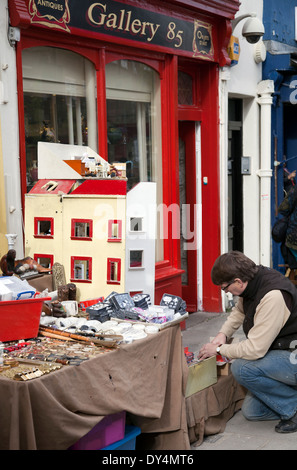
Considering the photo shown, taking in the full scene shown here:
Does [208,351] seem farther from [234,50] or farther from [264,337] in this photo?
[234,50]

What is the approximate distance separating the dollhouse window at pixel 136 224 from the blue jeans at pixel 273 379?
1.49m

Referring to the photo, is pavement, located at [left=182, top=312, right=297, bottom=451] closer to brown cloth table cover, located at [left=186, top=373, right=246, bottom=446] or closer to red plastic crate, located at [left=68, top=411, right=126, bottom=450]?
brown cloth table cover, located at [left=186, top=373, right=246, bottom=446]

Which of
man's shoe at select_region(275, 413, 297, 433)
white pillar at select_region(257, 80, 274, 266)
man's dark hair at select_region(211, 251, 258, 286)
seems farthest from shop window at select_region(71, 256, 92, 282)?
white pillar at select_region(257, 80, 274, 266)

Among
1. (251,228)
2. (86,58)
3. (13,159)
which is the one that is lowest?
(251,228)

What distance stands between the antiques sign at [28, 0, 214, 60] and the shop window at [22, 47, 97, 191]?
1.09 ft

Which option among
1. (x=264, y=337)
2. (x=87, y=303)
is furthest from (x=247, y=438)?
(x=87, y=303)

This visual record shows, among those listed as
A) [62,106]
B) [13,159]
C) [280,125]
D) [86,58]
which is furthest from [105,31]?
[280,125]

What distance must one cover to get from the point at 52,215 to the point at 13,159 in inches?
32.5

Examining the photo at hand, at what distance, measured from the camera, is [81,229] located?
213 inches

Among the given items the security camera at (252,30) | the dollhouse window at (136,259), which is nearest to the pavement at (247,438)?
the dollhouse window at (136,259)

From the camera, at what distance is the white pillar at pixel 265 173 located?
10050mm
